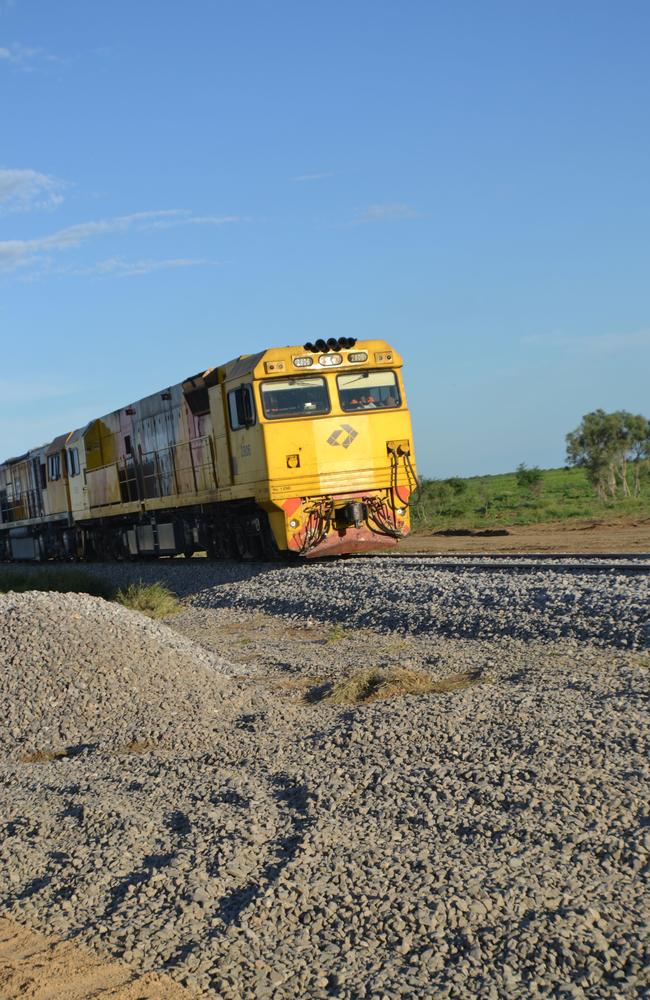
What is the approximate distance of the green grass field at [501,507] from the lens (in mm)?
33875

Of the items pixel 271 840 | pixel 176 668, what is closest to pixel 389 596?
pixel 176 668

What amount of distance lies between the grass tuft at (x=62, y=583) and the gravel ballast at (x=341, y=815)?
32.4 ft

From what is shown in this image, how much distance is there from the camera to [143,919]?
4.10 m

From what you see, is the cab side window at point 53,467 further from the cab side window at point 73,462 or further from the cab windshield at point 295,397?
the cab windshield at point 295,397

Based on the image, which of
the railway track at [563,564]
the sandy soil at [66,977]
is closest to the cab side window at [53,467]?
the railway track at [563,564]

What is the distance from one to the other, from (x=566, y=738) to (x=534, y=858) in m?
1.52

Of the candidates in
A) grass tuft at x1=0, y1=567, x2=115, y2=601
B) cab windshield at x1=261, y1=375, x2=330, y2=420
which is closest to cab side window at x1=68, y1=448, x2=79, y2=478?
grass tuft at x1=0, y1=567, x2=115, y2=601

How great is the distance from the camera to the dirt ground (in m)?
21.5

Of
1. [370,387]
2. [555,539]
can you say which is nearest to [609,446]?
[555,539]

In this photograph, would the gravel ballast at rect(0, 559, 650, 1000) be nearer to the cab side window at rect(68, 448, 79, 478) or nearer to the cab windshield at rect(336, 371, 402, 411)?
the cab windshield at rect(336, 371, 402, 411)

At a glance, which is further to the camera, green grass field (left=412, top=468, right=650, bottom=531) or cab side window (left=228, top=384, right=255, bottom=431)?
green grass field (left=412, top=468, right=650, bottom=531)

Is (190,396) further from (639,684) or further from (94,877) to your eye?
(94,877)

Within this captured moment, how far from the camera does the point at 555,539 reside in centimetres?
2425

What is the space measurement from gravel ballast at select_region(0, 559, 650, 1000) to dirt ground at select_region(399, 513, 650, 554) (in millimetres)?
11610
